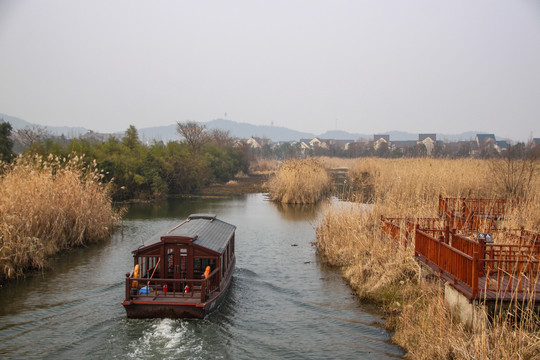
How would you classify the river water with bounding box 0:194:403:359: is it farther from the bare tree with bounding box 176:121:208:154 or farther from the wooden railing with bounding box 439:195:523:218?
the bare tree with bounding box 176:121:208:154

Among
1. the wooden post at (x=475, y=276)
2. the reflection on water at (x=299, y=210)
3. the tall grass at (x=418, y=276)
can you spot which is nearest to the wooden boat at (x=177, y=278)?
the tall grass at (x=418, y=276)

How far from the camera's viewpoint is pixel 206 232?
14133mm

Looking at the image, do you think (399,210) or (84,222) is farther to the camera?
(84,222)

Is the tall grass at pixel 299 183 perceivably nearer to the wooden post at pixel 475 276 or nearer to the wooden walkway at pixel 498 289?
the wooden walkway at pixel 498 289

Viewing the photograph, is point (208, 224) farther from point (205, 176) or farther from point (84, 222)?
point (205, 176)

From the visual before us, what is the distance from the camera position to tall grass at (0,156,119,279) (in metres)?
15.2

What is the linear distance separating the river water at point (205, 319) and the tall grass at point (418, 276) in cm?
63

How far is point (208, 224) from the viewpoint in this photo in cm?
1545

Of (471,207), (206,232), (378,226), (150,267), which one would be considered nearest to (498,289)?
(206,232)

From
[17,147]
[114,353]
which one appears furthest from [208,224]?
[17,147]

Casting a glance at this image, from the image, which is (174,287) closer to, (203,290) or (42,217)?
(203,290)

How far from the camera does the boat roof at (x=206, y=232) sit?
1277cm

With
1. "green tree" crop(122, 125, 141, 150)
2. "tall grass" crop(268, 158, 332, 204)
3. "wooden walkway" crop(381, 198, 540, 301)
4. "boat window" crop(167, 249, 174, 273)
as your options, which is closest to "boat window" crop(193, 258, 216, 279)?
"boat window" crop(167, 249, 174, 273)

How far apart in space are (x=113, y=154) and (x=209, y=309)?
31.7 meters
